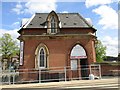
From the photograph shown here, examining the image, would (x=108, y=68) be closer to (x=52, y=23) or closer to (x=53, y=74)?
(x=53, y=74)

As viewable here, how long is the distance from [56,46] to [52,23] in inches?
122

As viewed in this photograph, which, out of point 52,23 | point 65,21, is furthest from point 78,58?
point 52,23

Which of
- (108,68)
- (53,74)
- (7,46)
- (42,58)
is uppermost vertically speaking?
(7,46)

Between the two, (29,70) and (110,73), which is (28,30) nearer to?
(29,70)

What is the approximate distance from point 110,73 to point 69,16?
1032 cm

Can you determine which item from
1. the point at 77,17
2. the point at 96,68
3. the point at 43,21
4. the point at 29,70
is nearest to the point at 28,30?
the point at 43,21

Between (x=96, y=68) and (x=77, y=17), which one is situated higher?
(x=77, y=17)

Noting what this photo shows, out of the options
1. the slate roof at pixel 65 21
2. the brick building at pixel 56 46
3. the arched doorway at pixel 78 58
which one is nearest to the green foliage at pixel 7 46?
the slate roof at pixel 65 21

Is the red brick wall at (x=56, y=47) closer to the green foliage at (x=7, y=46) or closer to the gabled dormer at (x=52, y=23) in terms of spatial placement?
the gabled dormer at (x=52, y=23)

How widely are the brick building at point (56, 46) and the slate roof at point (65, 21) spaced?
1.92 ft

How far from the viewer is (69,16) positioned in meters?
30.9

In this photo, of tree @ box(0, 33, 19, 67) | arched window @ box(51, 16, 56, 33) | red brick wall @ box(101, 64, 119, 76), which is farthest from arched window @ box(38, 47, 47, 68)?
tree @ box(0, 33, 19, 67)

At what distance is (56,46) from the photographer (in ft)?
89.3

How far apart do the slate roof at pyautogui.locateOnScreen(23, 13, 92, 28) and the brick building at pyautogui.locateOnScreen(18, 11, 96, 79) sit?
587 millimetres
